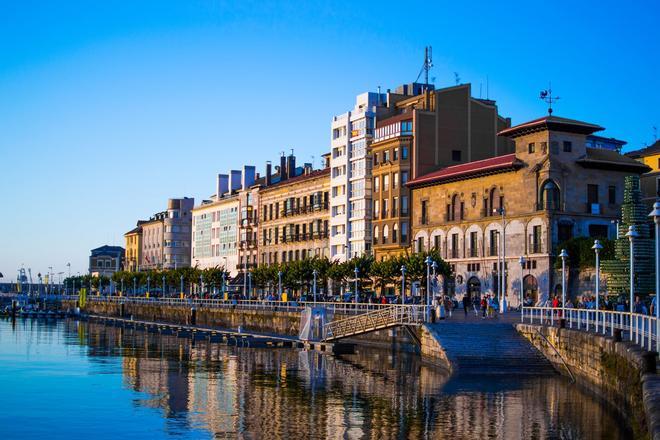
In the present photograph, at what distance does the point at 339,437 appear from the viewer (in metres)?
32.9

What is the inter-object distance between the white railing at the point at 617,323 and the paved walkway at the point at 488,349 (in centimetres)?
218

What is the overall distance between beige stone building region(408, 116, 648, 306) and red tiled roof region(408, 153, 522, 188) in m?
0.12

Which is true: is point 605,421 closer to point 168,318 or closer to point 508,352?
point 508,352

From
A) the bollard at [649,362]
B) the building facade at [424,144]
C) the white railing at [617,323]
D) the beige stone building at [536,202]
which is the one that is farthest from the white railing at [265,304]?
the bollard at [649,362]

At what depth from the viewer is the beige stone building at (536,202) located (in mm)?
80688

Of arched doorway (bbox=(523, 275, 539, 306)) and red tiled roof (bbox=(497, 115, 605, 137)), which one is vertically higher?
red tiled roof (bbox=(497, 115, 605, 137))

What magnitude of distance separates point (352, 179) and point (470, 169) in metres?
22.8

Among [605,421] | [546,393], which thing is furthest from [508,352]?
[605,421]

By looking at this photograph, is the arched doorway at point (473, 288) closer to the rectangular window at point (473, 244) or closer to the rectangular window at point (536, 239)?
the rectangular window at point (473, 244)

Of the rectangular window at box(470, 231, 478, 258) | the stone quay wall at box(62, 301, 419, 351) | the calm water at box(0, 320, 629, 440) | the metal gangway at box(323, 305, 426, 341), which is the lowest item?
the calm water at box(0, 320, 629, 440)

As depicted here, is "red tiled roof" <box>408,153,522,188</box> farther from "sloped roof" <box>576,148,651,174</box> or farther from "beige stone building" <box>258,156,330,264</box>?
"beige stone building" <box>258,156,330,264</box>

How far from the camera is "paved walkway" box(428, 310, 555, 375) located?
166 ft

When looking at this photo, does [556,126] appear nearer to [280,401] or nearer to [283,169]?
[280,401]

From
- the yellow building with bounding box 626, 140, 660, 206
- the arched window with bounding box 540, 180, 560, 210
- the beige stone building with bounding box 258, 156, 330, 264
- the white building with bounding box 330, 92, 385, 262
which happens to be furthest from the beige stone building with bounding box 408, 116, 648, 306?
the beige stone building with bounding box 258, 156, 330, 264
